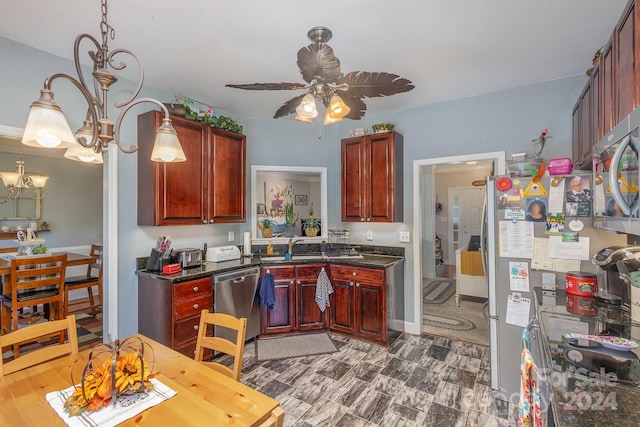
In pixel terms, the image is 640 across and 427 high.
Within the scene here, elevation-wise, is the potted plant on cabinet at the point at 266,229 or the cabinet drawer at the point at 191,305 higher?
the potted plant on cabinet at the point at 266,229

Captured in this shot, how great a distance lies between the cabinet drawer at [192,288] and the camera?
8.72 ft

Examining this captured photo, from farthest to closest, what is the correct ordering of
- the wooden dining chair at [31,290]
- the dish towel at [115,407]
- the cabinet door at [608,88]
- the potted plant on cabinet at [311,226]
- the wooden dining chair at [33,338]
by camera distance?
the potted plant on cabinet at [311,226], the wooden dining chair at [31,290], the cabinet door at [608,88], the wooden dining chair at [33,338], the dish towel at [115,407]

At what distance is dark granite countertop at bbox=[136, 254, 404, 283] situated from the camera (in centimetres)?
273

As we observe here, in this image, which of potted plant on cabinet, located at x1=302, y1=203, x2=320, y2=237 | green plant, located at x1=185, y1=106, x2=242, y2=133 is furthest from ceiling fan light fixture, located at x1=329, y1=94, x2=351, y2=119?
potted plant on cabinet, located at x1=302, y1=203, x2=320, y2=237

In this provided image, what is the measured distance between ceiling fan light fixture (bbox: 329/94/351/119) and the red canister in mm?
1833

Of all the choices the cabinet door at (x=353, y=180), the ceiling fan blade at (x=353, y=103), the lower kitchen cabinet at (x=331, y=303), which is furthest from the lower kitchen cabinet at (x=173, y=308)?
the ceiling fan blade at (x=353, y=103)

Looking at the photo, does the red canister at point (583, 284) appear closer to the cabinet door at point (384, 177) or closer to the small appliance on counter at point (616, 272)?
the small appliance on counter at point (616, 272)

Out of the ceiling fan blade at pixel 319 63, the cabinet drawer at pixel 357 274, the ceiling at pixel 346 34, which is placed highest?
the ceiling at pixel 346 34

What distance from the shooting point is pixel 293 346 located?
324cm

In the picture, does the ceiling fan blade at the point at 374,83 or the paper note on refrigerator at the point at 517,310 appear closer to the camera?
the ceiling fan blade at the point at 374,83

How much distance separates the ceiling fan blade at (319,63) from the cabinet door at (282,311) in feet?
7.63

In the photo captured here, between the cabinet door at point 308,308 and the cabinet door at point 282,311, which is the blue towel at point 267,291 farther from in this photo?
the cabinet door at point 308,308

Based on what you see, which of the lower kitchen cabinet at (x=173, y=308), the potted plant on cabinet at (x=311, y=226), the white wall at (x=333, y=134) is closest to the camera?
the white wall at (x=333, y=134)

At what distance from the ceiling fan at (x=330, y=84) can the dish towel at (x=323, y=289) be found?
2.01 meters
